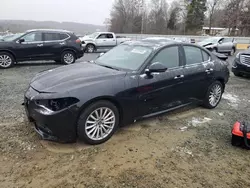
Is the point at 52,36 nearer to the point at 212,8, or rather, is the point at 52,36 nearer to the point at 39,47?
the point at 39,47

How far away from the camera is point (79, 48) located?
10969 millimetres

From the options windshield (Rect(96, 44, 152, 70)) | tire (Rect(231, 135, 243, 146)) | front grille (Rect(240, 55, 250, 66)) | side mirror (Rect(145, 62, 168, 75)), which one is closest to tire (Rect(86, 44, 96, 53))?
front grille (Rect(240, 55, 250, 66))

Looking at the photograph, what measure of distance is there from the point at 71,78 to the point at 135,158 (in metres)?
1.51

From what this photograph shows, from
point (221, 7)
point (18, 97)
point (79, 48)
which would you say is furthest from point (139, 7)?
point (18, 97)

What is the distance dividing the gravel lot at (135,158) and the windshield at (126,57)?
3.67 feet

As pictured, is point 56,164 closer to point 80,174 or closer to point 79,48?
point 80,174

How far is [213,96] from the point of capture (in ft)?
17.2

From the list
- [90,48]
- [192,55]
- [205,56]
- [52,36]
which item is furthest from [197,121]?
[90,48]

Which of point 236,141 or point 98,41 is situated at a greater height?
point 98,41

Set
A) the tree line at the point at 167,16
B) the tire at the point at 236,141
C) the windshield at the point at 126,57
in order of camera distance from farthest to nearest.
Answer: the tree line at the point at 167,16, the windshield at the point at 126,57, the tire at the point at 236,141

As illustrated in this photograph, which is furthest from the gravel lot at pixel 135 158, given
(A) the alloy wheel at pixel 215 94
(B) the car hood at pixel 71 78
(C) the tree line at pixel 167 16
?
(C) the tree line at pixel 167 16

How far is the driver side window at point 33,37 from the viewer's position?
9.60m

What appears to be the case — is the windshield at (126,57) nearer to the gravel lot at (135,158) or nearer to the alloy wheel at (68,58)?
the gravel lot at (135,158)

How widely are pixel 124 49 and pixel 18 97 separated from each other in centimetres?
290
